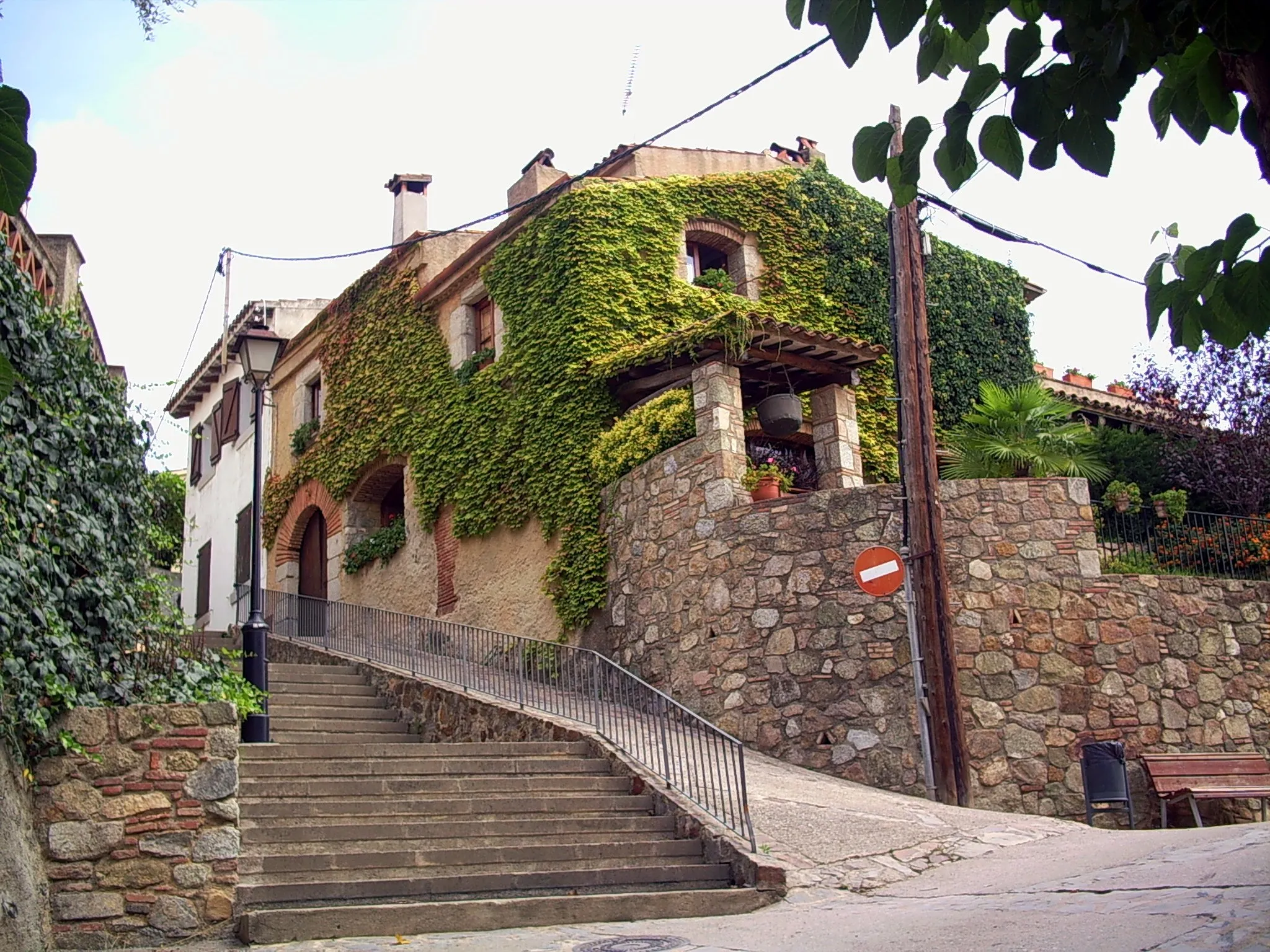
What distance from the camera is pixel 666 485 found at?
1407 centimetres

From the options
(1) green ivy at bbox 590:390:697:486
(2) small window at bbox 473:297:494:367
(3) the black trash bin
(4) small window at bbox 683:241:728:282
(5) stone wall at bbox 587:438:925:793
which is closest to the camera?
(3) the black trash bin

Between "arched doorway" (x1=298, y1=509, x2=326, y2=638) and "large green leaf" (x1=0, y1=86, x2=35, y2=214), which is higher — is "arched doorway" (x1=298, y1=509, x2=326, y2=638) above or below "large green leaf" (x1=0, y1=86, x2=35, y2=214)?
above

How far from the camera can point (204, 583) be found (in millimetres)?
25859

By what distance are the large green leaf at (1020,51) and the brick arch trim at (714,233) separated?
14304 millimetres

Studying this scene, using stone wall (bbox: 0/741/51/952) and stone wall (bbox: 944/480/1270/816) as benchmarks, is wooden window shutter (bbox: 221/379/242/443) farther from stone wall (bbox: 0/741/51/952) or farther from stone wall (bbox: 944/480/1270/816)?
stone wall (bbox: 0/741/51/952)

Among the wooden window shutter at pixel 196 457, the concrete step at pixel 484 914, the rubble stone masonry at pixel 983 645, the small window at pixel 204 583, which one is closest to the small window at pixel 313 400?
the small window at pixel 204 583

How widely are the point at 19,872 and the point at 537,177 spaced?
46.2 feet

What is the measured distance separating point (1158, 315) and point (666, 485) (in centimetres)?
1096

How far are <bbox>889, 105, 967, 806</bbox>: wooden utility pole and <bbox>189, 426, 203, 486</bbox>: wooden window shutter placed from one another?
1845 centimetres

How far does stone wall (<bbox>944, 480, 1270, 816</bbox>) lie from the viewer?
1177 centimetres

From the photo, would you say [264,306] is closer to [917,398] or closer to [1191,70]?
[917,398]

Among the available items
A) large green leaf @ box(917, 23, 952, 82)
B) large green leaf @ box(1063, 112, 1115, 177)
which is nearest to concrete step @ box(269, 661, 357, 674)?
large green leaf @ box(917, 23, 952, 82)

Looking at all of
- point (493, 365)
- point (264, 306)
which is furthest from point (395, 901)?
point (264, 306)

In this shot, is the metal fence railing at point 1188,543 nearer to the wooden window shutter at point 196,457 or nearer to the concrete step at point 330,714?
the concrete step at point 330,714
